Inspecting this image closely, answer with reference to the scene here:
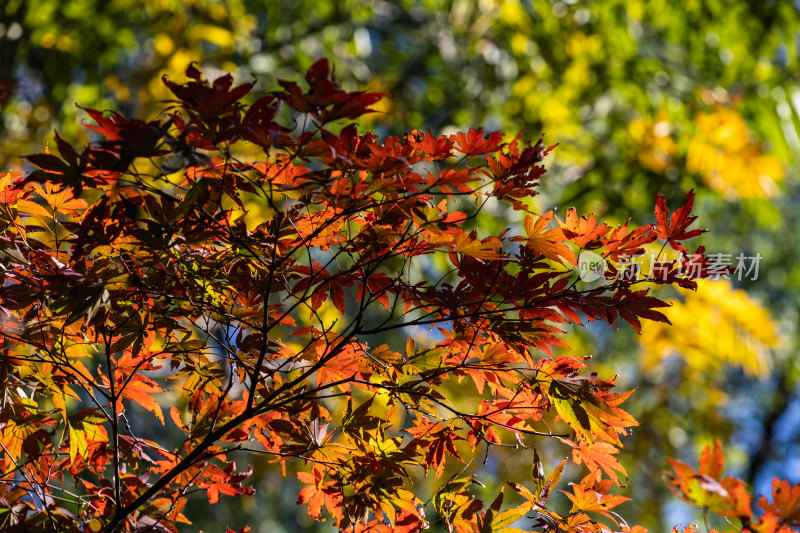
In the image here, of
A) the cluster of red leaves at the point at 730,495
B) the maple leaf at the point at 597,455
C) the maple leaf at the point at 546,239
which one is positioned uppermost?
the maple leaf at the point at 546,239

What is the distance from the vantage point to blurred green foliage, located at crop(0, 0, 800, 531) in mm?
2982

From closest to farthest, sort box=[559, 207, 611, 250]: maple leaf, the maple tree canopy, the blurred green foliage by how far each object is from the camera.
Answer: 1. the maple tree canopy
2. box=[559, 207, 611, 250]: maple leaf
3. the blurred green foliage

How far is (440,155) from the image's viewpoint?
0.81 metres

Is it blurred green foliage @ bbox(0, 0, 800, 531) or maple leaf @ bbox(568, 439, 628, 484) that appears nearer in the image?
maple leaf @ bbox(568, 439, 628, 484)

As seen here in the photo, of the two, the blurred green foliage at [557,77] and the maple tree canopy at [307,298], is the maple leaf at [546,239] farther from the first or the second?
the blurred green foliage at [557,77]

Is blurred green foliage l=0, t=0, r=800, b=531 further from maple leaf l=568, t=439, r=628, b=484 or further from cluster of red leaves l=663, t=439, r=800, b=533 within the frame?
cluster of red leaves l=663, t=439, r=800, b=533

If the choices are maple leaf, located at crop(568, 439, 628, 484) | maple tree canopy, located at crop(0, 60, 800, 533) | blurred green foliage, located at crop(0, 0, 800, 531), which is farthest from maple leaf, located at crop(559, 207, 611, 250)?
blurred green foliage, located at crop(0, 0, 800, 531)

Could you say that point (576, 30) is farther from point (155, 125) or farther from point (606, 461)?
point (155, 125)

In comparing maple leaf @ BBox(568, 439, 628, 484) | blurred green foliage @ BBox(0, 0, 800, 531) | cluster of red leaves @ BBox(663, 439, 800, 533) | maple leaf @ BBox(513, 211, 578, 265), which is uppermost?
blurred green foliage @ BBox(0, 0, 800, 531)

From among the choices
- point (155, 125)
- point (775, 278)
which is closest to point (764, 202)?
point (155, 125)

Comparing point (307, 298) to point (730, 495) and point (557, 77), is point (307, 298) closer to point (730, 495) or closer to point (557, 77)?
point (730, 495)

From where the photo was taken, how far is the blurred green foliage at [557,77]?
2.98 meters

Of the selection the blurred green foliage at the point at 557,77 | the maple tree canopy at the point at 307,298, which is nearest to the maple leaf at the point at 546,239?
the maple tree canopy at the point at 307,298

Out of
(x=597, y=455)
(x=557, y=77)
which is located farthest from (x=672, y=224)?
(x=557, y=77)
